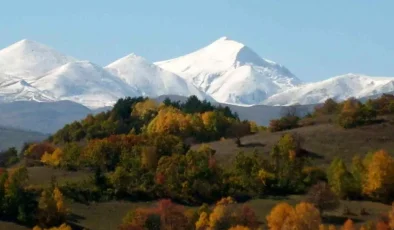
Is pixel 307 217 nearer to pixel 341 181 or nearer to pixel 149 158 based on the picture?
pixel 341 181

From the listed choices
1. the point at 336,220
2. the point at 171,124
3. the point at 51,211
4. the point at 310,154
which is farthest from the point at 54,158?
the point at 336,220

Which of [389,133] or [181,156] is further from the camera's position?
[389,133]

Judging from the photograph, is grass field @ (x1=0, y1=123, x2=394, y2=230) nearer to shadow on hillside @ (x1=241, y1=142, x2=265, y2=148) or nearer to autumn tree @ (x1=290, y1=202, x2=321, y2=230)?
shadow on hillside @ (x1=241, y1=142, x2=265, y2=148)

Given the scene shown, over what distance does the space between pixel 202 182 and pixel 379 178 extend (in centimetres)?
2188

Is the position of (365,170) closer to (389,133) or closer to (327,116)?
(389,133)

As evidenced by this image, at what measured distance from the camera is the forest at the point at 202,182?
301 ft

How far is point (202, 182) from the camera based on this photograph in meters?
110

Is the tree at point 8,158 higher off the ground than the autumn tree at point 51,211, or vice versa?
the tree at point 8,158

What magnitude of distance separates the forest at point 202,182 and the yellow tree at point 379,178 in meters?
0.12

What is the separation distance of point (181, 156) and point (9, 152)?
6014 centimetres

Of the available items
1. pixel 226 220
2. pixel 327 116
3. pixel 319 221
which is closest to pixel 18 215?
pixel 226 220

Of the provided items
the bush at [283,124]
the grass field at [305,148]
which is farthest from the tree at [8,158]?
the bush at [283,124]

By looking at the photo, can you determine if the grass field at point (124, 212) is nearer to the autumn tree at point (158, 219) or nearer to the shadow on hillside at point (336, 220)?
the shadow on hillside at point (336, 220)

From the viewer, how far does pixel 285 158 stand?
400 feet
